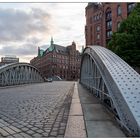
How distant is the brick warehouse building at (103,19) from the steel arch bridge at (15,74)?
23.7 metres

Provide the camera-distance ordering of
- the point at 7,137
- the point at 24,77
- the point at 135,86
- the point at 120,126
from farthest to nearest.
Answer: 1. the point at 24,77
2. the point at 135,86
3. the point at 120,126
4. the point at 7,137

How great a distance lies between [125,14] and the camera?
46.3 m

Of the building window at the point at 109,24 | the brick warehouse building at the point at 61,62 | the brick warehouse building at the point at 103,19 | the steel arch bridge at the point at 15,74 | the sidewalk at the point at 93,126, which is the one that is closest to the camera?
the sidewalk at the point at 93,126

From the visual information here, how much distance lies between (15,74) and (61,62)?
267ft

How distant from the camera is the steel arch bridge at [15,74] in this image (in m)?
24.5

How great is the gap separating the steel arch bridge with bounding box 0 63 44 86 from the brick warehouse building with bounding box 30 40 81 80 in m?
67.7

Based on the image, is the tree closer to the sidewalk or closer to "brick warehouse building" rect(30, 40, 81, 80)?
the sidewalk

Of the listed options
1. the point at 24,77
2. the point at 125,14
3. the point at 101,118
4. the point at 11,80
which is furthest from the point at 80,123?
the point at 125,14

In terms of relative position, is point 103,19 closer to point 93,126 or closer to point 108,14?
point 108,14

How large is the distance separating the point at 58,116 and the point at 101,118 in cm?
133

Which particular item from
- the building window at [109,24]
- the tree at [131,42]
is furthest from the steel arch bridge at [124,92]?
the building window at [109,24]

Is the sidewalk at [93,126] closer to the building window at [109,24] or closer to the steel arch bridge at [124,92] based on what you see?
the steel arch bridge at [124,92]

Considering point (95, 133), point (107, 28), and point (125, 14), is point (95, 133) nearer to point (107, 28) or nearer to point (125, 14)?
point (125, 14)

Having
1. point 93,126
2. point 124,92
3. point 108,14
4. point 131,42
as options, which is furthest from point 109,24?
point 93,126
